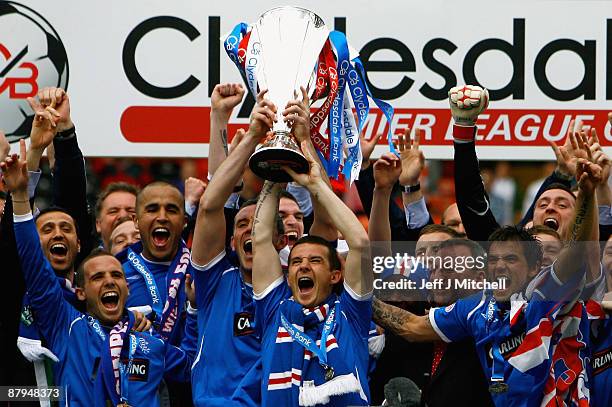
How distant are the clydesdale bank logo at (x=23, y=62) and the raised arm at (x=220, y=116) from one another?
1.75m

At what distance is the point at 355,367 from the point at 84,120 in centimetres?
304

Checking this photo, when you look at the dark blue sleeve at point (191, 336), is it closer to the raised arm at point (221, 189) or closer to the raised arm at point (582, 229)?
the raised arm at point (221, 189)

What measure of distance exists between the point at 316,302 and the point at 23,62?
301 cm

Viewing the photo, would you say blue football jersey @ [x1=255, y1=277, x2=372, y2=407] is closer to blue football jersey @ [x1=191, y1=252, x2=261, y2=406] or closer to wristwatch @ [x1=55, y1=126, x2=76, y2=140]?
blue football jersey @ [x1=191, y1=252, x2=261, y2=406]

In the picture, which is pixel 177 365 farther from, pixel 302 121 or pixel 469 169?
pixel 469 169

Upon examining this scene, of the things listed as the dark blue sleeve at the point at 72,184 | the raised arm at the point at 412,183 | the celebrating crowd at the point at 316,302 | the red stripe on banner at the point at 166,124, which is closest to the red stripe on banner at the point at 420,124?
the red stripe on banner at the point at 166,124

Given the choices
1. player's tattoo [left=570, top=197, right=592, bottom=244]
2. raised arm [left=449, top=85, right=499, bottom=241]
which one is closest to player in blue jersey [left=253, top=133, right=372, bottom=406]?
raised arm [left=449, top=85, right=499, bottom=241]

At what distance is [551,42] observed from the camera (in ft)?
27.9

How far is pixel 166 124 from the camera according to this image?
846cm

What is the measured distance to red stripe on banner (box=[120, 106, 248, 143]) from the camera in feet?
27.7

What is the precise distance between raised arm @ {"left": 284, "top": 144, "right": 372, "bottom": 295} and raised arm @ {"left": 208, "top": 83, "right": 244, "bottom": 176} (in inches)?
33.3

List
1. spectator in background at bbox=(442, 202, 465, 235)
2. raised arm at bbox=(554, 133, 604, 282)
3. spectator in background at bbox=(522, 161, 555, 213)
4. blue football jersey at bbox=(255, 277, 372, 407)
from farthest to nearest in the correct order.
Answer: spectator in background at bbox=(522, 161, 555, 213) → spectator in background at bbox=(442, 202, 465, 235) → blue football jersey at bbox=(255, 277, 372, 407) → raised arm at bbox=(554, 133, 604, 282)

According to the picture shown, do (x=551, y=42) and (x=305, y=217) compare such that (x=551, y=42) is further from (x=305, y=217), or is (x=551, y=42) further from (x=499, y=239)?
(x=499, y=239)

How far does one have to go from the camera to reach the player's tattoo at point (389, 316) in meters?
6.52
